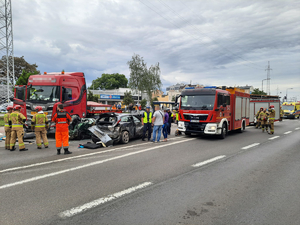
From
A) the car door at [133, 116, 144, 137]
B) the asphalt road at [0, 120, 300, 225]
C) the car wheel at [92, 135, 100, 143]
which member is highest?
the car door at [133, 116, 144, 137]

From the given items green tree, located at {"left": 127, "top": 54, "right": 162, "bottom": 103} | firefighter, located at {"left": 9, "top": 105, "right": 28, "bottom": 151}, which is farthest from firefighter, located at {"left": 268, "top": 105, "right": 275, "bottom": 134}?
green tree, located at {"left": 127, "top": 54, "right": 162, "bottom": 103}

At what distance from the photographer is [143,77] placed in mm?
55906

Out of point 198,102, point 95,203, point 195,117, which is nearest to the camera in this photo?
point 95,203

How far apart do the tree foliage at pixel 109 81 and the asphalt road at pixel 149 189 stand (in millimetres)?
85426

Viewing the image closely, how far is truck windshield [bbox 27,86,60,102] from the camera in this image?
12.0 metres

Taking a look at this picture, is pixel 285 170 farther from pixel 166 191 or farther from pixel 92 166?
pixel 92 166

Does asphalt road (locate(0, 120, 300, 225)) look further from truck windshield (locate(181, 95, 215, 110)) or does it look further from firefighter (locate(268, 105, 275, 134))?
firefighter (locate(268, 105, 275, 134))

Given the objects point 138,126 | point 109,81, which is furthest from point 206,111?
point 109,81

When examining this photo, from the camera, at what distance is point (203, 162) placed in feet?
22.5

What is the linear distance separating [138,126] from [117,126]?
1.57 m

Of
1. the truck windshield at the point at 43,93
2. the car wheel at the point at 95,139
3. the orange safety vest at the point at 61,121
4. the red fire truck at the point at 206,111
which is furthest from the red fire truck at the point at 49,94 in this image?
the red fire truck at the point at 206,111

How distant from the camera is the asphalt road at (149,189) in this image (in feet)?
11.4

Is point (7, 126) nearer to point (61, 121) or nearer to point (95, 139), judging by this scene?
point (61, 121)

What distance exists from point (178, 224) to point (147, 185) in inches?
63.2
